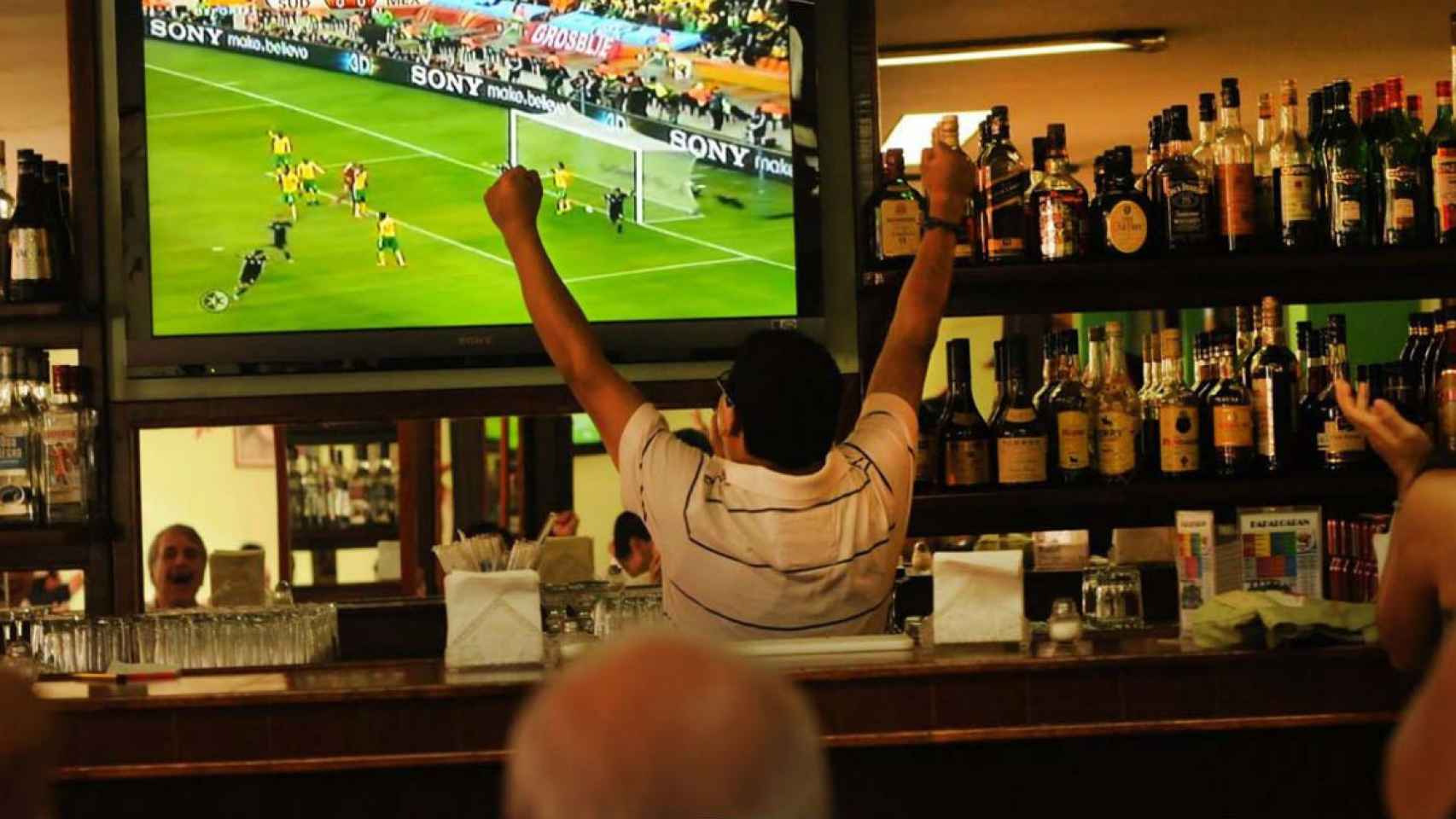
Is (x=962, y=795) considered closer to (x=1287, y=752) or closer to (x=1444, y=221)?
(x=1287, y=752)

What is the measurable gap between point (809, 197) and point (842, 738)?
1.46 m

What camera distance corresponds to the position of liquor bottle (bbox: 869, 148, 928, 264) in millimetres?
3838

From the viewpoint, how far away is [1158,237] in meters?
3.93

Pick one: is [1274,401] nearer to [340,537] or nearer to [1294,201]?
[1294,201]

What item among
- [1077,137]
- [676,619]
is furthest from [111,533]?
[1077,137]

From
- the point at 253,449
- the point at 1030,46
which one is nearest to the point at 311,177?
the point at 1030,46

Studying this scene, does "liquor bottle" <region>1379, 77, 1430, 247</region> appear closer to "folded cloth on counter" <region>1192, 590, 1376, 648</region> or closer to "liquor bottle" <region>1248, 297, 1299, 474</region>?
"liquor bottle" <region>1248, 297, 1299, 474</region>

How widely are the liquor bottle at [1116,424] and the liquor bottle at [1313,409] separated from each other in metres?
0.34

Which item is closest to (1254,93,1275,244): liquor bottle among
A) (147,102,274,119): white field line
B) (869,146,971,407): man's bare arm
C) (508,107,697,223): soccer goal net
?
(869,146,971,407): man's bare arm

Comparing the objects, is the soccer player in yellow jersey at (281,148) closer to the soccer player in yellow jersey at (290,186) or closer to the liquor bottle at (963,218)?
the soccer player in yellow jersey at (290,186)

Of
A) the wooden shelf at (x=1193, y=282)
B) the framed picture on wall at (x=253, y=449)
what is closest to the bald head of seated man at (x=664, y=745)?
the wooden shelf at (x=1193, y=282)

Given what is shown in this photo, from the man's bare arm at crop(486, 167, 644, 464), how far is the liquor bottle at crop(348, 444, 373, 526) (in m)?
5.76

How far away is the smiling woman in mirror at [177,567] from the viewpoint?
5.68 m

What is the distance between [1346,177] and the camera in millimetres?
3879
